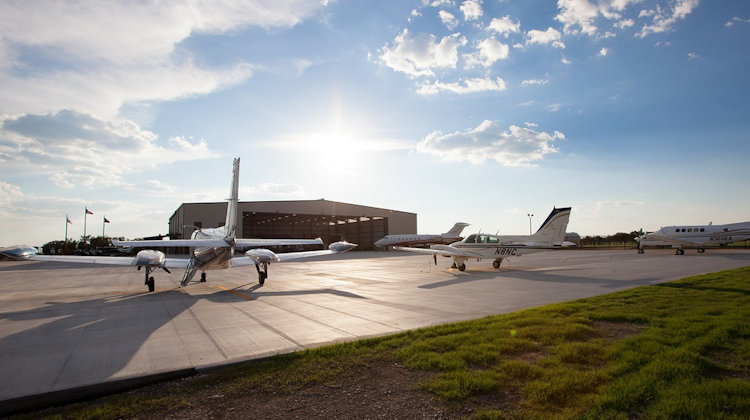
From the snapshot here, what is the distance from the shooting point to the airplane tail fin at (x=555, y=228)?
2125 cm

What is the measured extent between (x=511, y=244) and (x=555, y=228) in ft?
8.54

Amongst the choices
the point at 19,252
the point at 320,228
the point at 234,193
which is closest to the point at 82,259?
the point at 19,252

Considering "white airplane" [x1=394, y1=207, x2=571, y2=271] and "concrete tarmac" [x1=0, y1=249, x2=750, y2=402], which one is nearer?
"concrete tarmac" [x1=0, y1=249, x2=750, y2=402]

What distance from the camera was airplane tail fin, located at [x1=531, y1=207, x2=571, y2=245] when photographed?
837 inches

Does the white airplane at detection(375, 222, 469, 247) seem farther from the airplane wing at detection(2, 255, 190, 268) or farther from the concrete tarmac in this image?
the airplane wing at detection(2, 255, 190, 268)

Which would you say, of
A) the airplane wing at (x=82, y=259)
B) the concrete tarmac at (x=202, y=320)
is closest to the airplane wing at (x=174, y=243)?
the concrete tarmac at (x=202, y=320)

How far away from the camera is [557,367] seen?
16.0 feet

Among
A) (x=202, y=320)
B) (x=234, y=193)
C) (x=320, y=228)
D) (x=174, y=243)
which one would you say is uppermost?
(x=234, y=193)

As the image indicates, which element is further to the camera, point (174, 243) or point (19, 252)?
point (19, 252)

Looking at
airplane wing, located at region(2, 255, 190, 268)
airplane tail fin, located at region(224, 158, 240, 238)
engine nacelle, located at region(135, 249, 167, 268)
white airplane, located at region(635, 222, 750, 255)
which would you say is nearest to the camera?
airplane wing, located at region(2, 255, 190, 268)

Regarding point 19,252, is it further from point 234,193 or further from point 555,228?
point 555,228

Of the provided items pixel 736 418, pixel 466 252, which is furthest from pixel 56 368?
pixel 466 252

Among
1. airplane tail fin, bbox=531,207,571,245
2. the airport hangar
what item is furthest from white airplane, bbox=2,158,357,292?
the airport hangar

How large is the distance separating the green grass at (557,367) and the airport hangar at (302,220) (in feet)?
157
